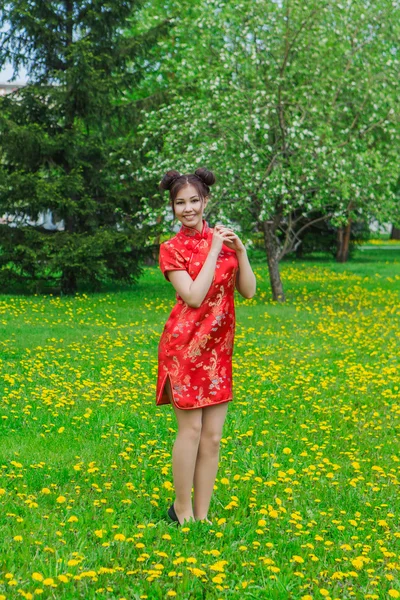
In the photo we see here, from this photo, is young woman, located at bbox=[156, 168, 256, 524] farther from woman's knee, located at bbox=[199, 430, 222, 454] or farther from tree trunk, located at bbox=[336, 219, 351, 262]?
tree trunk, located at bbox=[336, 219, 351, 262]

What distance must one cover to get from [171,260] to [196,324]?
1.14 ft

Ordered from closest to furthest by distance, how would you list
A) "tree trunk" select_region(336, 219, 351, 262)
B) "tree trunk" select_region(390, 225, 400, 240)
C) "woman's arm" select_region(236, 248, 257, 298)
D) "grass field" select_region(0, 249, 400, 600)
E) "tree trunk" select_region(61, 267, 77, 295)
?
"grass field" select_region(0, 249, 400, 600), "woman's arm" select_region(236, 248, 257, 298), "tree trunk" select_region(61, 267, 77, 295), "tree trunk" select_region(336, 219, 351, 262), "tree trunk" select_region(390, 225, 400, 240)

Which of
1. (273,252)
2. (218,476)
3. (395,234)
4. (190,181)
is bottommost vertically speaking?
(218,476)

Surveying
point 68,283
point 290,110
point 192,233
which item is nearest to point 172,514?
point 192,233

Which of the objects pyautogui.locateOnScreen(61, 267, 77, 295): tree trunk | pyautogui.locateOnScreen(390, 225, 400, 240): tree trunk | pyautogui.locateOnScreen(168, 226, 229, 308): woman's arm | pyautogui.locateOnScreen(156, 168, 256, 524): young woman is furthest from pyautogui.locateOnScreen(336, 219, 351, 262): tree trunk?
pyautogui.locateOnScreen(168, 226, 229, 308): woman's arm

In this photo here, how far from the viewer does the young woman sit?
4234 mm

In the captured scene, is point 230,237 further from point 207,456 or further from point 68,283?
point 68,283

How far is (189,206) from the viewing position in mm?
4297

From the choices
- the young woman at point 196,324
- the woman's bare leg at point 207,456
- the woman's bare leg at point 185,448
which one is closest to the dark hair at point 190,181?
the young woman at point 196,324

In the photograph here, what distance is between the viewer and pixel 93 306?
51.9 ft

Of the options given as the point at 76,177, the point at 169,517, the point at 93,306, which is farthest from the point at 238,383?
the point at 76,177

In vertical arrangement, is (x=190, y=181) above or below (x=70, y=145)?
below

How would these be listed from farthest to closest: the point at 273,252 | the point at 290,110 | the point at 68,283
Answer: the point at 68,283
the point at 273,252
the point at 290,110

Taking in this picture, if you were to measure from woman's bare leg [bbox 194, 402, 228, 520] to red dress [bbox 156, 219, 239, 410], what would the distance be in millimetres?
113
